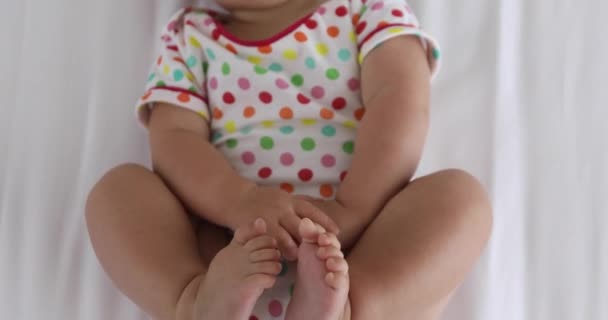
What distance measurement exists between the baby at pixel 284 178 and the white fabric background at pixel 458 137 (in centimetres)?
10

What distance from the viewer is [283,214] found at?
0.84 metres

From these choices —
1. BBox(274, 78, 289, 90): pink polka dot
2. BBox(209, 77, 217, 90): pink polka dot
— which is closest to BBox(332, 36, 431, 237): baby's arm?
BBox(274, 78, 289, 90): pink polka dot

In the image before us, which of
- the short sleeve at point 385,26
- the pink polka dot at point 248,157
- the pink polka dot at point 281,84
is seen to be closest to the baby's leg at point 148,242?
the pink polka dot at point 248,157

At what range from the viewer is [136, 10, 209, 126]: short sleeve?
1.07 metres

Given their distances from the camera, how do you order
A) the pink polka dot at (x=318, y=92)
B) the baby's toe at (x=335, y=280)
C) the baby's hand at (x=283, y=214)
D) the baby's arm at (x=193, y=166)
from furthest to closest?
the pink polka dot at (x=318, y=92) < the baby's arm at (x=193, y=166) < the baby's hand at (x=283, y=214) < the baby's toe at (x=335, y=280)

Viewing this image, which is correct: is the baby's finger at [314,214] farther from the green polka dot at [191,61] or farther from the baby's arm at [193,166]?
the green polka dot at [191,61]

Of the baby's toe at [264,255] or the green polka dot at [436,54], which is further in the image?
the green polka dot at [436,54]

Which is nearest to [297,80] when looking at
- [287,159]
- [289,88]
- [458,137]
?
[289,88]

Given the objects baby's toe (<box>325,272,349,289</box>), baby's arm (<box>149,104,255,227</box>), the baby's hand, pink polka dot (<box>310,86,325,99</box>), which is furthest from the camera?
pink polka dot (<box>310,86,325,99</box>)

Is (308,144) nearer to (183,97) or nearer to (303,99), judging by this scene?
(303,99)

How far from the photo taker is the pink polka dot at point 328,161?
Answer: 0.98 meters

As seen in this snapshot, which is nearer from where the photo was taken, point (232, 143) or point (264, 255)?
point (264, 255)

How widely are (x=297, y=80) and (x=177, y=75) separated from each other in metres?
0.18

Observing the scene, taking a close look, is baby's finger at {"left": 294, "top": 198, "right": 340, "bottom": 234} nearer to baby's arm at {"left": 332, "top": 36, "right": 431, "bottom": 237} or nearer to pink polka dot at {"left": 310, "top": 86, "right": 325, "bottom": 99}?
baby's arm at {"left": 332, "top": 36, "right": 431, "bottom": 237}
